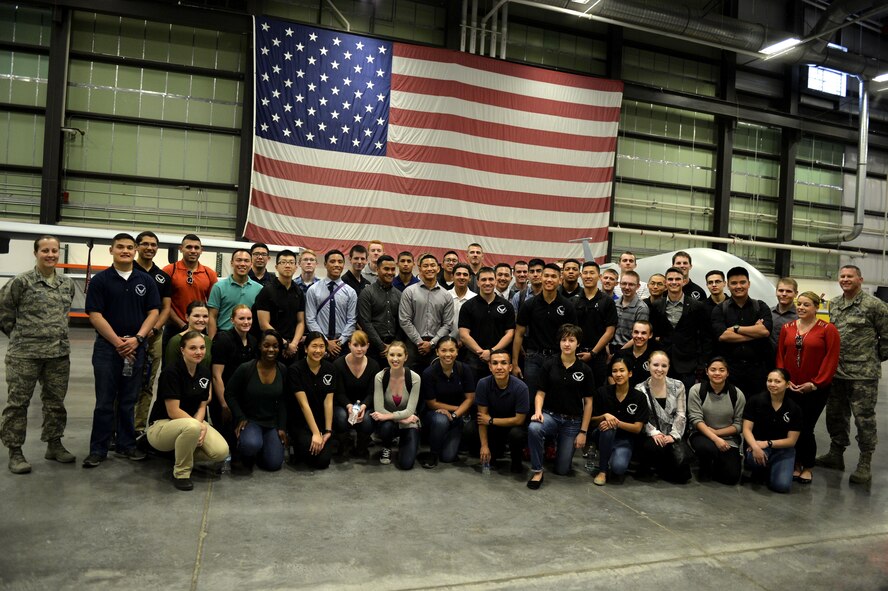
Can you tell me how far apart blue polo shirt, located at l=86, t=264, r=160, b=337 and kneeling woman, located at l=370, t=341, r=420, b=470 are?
6.68ft

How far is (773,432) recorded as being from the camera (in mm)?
5000

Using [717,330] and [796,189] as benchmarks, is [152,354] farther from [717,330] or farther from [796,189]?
[796,189]

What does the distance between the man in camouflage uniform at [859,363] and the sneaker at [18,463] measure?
6971 mm

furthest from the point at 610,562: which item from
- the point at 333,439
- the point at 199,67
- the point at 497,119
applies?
the point at 199,67

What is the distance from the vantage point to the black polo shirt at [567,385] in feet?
16.3

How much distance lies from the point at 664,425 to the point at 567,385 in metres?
0.92

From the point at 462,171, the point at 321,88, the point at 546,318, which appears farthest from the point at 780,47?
the point at 546,318

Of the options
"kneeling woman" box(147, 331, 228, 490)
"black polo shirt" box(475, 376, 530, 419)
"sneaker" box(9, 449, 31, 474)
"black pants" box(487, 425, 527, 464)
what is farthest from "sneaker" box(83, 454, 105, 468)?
"black pants" box(487, 425, 527, 464)

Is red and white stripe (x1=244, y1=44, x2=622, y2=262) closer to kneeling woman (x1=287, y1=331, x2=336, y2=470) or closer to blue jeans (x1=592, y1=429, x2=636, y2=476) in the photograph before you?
kneeling woman (x1=287, y1=331, x2=336, y2=470)

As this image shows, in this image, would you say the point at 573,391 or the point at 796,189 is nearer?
the point at 573,391

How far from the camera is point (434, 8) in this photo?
1516 centimetres

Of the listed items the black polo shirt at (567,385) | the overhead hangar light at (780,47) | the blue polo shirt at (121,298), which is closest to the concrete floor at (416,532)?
the black polo shirt at (567,385)

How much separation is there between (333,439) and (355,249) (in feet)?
6.70

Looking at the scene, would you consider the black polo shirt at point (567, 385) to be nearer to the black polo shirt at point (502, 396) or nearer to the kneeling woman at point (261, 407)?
the black polo shirt at point (502, 396)
